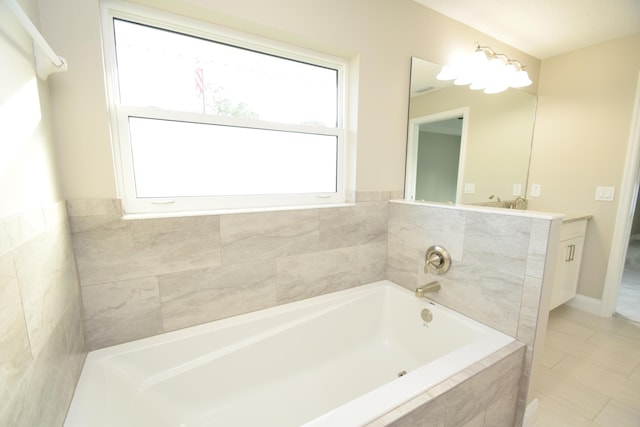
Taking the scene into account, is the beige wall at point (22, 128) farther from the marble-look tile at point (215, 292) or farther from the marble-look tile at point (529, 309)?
the marble-look tile at point (529, 309)

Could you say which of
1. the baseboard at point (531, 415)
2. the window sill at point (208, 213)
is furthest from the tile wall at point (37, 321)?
the baseboard at point (531, 415)

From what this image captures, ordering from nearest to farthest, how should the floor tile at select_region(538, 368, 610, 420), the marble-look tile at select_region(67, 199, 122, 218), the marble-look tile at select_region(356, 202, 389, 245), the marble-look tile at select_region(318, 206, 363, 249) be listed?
the marble-look tile at select_region(67, 199, 122, 218)
the floor tile at select_region(538, 368, 610, 420)
the marble-look tile at select_region(318, 206, 363, 249)
the marble-look tile at select_region(356, 202, 389, 245)

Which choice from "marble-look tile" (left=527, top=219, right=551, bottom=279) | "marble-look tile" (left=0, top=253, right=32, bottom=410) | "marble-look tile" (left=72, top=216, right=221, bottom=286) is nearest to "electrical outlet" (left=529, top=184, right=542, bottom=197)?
"marble-look tile" (left=527, top=219, right=551, bottom=279)

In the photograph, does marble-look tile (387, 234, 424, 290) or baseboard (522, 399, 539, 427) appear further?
marble-look tile (387, 234, 424, 290)

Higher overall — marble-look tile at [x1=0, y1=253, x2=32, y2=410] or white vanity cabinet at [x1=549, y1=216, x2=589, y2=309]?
marble-look tile at [x1=0, y1=253, x2=32, y2=410]

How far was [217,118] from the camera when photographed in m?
1.45

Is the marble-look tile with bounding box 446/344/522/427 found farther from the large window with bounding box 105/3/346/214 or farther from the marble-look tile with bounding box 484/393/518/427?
the large window with bounding box 105/3/346/214

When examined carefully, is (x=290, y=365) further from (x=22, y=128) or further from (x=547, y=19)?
(x=547, y=19)

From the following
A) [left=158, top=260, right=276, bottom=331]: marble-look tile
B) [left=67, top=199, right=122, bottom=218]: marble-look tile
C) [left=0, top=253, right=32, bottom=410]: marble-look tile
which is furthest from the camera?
[left=158, top=260, right=276, bottom=331]: marble-look tile

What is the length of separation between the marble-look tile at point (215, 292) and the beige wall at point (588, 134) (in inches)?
114

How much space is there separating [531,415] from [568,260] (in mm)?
1579

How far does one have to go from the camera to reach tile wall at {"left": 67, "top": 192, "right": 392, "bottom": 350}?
3.81 ft

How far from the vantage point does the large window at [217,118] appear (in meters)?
1.28

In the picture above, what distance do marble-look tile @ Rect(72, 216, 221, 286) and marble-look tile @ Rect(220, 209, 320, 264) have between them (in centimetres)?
7
